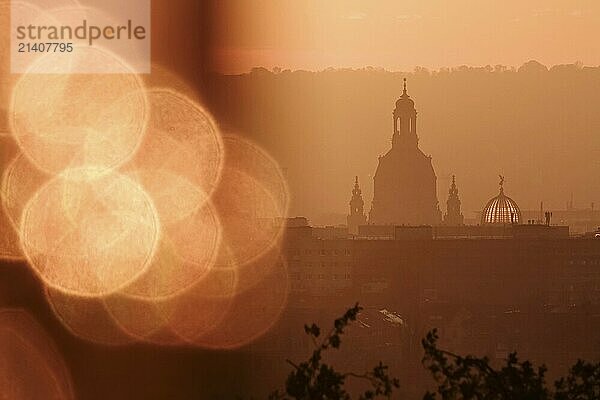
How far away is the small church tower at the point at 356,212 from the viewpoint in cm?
259

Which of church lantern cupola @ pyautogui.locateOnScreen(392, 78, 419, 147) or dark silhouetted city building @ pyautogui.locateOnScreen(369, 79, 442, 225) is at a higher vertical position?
church lantern cupola @ pyautogui.locateOnScreen(392, 78, 419, 147)

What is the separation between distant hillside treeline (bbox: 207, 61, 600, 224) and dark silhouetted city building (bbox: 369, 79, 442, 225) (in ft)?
0.13

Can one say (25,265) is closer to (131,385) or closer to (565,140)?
(131,385)

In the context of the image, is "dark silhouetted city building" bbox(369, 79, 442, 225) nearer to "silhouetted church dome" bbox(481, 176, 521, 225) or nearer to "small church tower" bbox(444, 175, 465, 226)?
"small church tower" bbox(444, 175, 465, 226)

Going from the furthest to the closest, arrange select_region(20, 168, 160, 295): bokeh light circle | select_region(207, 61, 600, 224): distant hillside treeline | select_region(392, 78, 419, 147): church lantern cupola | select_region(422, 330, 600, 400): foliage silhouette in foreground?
select_region(392, 78, 419, 147): church lantern cupola
select_region(207, 61, 600, 224): distant hillside treeline
select_region(20, 168, 160, 295): bokeh light circle
select_region(422, 330, 600, 400): foliage silhouette in foreground

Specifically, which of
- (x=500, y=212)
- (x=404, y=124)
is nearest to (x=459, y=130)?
(x=404, y=124)

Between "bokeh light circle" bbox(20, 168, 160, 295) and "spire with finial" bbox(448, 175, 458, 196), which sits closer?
"bokeh light circle" bbox(20, 168, 160, 295)

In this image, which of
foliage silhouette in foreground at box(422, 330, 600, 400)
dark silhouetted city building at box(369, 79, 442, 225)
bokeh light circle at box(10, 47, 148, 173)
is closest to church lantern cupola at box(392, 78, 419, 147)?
dark silhouetted city building at box(369, 79, 442, 225)

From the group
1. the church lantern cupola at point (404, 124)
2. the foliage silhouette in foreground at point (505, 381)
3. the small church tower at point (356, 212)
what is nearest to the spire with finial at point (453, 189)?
the church lantern cupola at point (404, 124)

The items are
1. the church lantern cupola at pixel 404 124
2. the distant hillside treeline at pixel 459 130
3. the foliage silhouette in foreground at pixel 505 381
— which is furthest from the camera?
the church lantern cupola at pixel 404 124

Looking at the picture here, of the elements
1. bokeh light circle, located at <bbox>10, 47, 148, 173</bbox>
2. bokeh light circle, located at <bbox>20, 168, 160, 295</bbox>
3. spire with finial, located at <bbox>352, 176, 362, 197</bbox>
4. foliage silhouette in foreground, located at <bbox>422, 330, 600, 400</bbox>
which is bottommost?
foliage silhouette in foreground, located at <bbox>422, 330, 600, 400</bbox>

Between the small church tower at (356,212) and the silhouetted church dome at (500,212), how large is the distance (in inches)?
14.6

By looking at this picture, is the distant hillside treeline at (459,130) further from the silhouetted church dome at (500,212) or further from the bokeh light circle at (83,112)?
the bokeh light circle at (83,112)

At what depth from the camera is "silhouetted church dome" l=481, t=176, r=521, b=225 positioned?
8.70ft
